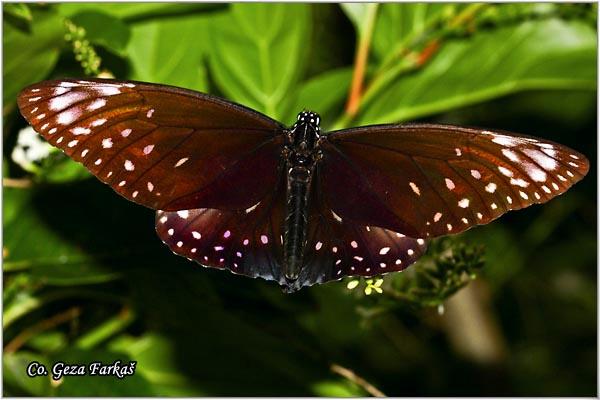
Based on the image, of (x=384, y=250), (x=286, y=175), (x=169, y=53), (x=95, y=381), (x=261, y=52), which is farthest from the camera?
(x=261, y=52)

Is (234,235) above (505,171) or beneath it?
beneath

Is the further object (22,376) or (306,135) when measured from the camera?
(22,376)

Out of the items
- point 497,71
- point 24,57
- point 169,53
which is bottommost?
point 24,57

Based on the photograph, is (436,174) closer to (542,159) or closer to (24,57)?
(542,159)

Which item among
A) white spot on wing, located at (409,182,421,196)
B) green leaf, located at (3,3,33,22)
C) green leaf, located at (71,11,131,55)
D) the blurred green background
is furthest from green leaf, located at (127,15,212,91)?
white spot on wing, located at (409,182,421,196)

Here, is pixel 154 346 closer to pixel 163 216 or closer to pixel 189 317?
pixel 189 317

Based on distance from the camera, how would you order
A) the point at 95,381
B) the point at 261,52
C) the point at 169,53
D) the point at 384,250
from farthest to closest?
the point at 261,52 < the point at 169,53 < the point at 95,381 < the point at 384,250

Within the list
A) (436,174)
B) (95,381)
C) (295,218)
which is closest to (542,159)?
(436,174)
